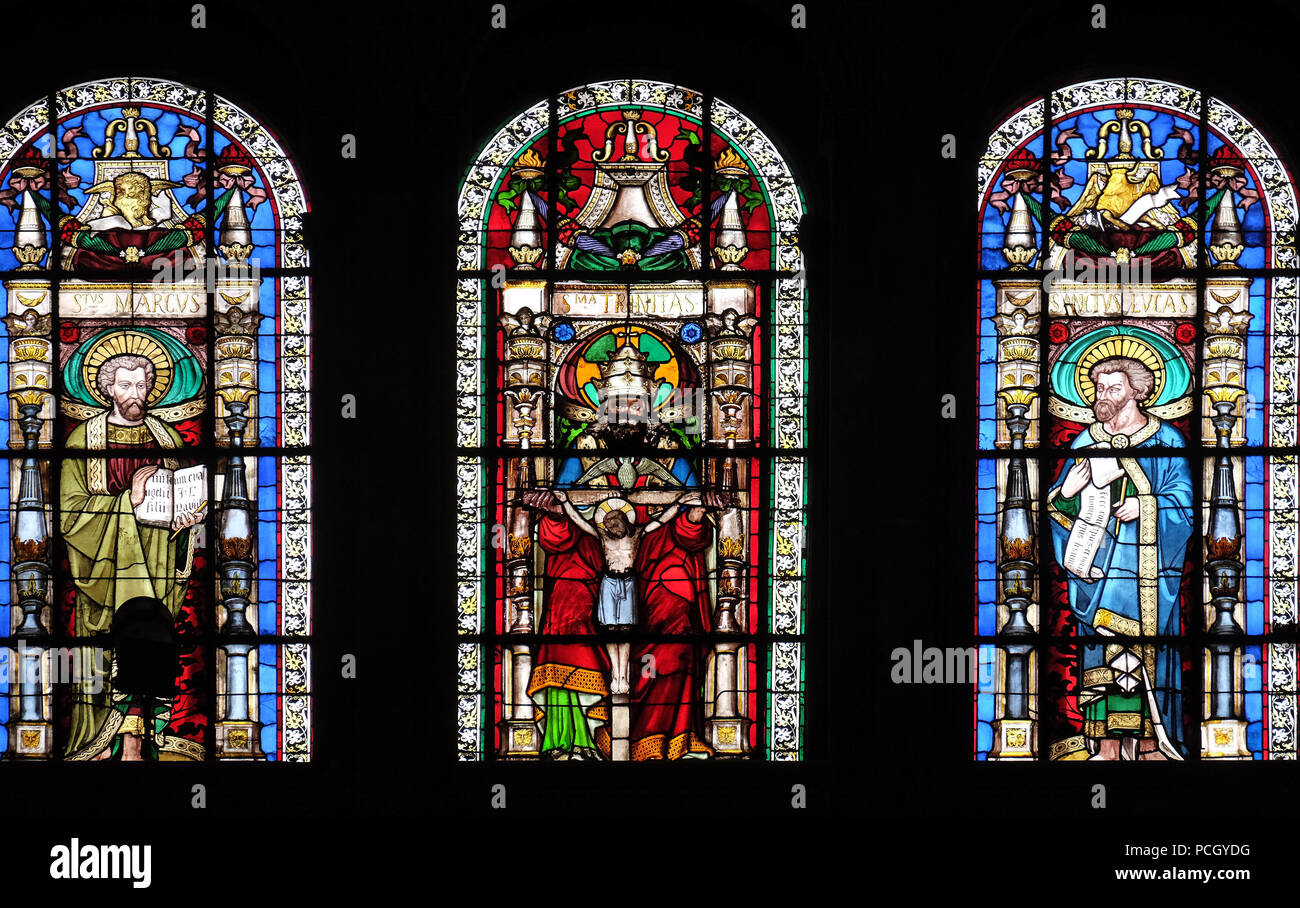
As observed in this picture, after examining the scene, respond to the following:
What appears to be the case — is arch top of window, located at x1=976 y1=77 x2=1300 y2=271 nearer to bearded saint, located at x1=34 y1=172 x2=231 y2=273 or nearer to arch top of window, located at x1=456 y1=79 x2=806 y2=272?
arch top of window, located at x1=456 y1=79 x2=806 y2=272

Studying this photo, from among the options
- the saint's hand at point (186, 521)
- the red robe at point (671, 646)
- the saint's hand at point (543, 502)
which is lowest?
the red robe at point (671, 646)

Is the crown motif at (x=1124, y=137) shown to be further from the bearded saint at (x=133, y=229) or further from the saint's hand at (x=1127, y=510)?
the bearded saint at (x=133, y=229)

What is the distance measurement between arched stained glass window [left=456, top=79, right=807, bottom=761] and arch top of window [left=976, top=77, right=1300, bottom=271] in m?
1.10

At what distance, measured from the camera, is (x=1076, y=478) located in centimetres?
854

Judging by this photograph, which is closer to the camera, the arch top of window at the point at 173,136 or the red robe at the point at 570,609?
the red robe at the point at 570,609

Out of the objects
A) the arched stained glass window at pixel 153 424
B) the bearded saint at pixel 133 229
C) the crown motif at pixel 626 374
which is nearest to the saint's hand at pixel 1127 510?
the crown motif at pixel 626 374

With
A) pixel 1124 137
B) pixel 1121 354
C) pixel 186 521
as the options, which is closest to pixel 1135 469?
pixel 1121 354

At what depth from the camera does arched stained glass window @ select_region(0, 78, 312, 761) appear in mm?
8414

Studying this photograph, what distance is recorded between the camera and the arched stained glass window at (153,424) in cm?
841

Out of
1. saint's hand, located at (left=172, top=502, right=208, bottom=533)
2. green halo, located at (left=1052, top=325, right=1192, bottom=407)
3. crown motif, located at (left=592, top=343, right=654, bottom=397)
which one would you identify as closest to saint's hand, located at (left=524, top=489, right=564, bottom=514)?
crown motif, located at (left=592, top=343, right=654, bottom=397)

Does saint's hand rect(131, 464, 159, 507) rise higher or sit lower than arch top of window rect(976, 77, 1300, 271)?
lower

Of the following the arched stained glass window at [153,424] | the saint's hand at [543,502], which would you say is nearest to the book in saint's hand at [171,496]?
the arched stained glass window at [153,424]

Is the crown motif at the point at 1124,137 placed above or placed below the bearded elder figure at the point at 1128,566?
above

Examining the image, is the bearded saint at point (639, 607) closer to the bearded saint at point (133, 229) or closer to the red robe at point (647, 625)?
the red robe at point (647, 625)
